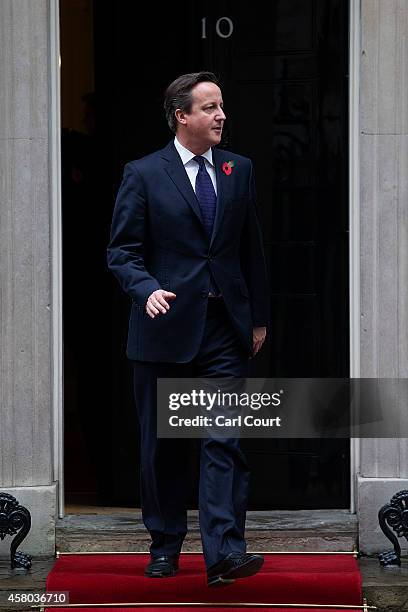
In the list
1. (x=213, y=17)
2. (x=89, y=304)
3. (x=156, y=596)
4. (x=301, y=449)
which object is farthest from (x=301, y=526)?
(x=213, y=17)

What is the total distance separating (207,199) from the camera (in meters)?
6.12

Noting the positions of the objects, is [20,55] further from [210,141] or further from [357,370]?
[357,370]

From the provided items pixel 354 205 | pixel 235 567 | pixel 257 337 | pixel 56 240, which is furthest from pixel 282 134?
pixel 235 567

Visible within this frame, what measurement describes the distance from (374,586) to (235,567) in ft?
2.75

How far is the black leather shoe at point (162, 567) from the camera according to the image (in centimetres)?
628

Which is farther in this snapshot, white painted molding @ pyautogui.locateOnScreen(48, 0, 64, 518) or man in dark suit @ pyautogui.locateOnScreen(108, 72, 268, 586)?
white painted molding @ pyautogui.locateOnScreen(48, 0, 64, 518)

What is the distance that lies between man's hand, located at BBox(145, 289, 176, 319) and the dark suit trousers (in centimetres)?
41

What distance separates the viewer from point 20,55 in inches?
273

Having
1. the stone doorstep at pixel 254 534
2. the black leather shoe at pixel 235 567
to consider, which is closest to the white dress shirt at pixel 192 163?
the black leather shoe at pixel 235 567

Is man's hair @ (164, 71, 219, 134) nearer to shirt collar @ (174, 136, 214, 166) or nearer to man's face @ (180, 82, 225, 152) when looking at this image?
man's face @ (180, 82, 225, 152)

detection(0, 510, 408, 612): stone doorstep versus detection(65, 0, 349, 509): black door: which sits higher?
detection(65, 0, 349, 509): black door

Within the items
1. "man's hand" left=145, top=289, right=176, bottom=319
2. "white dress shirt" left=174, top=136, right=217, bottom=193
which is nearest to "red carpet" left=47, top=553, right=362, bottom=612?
"man's hand" left=145, top=289, right=176, bottom=319

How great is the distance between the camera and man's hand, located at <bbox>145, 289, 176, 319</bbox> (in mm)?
5695

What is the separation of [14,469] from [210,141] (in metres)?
1.98
